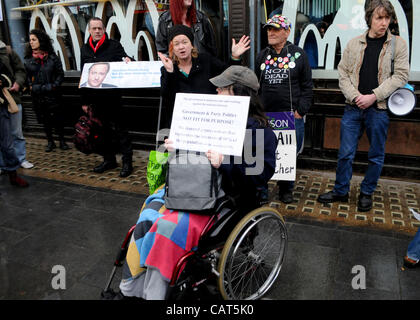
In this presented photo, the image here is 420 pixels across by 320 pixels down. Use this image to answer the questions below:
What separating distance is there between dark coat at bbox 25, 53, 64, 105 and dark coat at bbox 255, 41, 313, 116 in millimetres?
3602

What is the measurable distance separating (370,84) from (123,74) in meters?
2.96

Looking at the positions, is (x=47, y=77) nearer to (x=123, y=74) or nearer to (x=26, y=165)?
(x=26, y=165)

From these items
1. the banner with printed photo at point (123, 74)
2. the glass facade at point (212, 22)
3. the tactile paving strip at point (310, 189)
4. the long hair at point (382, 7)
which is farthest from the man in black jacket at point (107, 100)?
the long hair at point (382, 7)

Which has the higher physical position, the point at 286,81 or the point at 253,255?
the point at 286,81

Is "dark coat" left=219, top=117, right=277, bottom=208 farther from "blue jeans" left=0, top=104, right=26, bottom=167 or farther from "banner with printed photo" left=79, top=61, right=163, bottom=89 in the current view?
"blue jeans" left=0, top=104, right=26, bottom=167

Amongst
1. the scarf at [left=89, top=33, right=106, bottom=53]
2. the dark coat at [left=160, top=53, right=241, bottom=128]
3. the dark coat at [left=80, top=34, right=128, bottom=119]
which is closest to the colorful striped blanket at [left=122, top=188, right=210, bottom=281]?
the dark coat at [left=160, top=53, right=241, bottom=128]

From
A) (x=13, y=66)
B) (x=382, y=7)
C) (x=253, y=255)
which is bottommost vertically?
(x=253, y=255)

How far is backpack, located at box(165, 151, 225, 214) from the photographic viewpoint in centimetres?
219

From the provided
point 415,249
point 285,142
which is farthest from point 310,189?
point 415,249

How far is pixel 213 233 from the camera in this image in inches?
86.3

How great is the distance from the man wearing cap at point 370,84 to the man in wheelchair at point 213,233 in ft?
5.30
